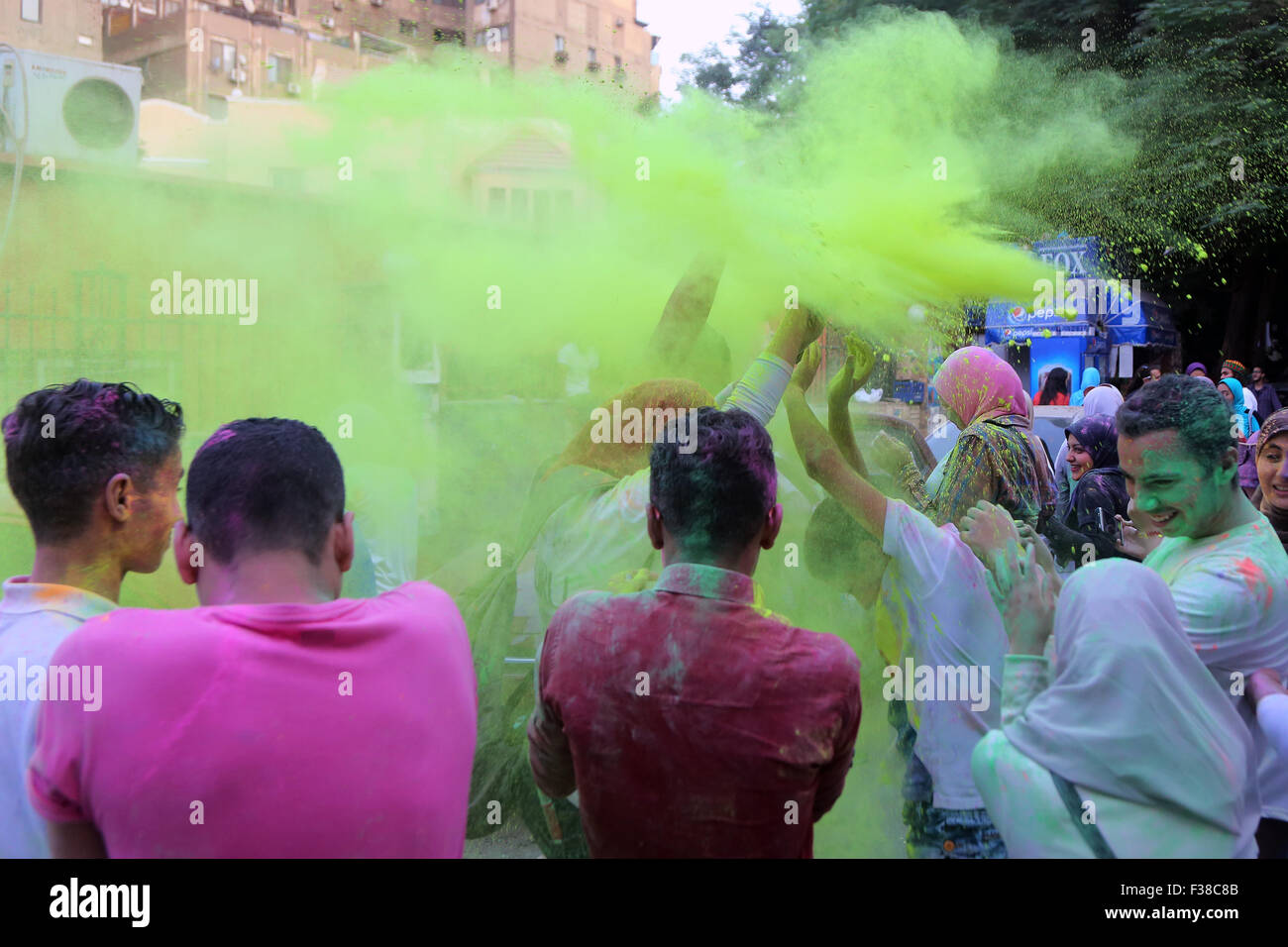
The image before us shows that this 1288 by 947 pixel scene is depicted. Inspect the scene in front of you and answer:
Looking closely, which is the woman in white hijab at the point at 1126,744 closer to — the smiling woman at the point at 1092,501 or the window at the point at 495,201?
the smiling woman at the point at 1092,501

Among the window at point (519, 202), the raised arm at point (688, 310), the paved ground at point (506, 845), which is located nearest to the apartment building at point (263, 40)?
the window at point (519, 202)

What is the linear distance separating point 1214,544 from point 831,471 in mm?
909

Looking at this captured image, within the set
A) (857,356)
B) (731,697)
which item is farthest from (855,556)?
(731,697)

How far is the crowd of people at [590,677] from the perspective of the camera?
129cm

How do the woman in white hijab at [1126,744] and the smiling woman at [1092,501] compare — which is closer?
the woman in white hijab at [1126,744]

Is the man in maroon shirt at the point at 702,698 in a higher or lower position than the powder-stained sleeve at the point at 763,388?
lower

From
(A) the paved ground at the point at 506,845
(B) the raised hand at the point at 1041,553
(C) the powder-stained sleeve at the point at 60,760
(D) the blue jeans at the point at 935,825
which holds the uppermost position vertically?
(B) the raised hand at the point at 1041,553

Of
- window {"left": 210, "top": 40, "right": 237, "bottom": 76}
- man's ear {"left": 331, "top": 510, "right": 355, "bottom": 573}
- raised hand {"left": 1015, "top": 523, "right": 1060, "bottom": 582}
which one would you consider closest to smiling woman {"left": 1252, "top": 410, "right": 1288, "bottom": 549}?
raised hand {"left": 1015, "top": 523, "right": 1060, "bottom": 582}

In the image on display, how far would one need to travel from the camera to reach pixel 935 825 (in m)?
2.43

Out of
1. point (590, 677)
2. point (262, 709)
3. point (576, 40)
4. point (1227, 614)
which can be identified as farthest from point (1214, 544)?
point (576, 40)

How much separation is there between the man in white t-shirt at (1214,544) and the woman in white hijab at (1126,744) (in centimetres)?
40

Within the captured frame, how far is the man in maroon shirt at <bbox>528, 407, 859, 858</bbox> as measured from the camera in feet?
4.94

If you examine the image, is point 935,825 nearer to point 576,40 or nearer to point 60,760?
point 60,760

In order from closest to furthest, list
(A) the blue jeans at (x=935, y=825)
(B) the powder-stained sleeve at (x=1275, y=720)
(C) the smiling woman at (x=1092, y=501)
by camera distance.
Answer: (B) the powder-stained sleeve at (x=1275, y=720)
(A) the blue jeans at (x=935, y=825)
(C) the smiling woman at (x=1092, y=501)
